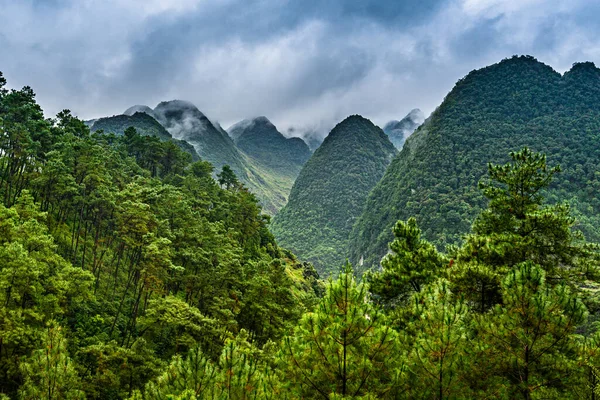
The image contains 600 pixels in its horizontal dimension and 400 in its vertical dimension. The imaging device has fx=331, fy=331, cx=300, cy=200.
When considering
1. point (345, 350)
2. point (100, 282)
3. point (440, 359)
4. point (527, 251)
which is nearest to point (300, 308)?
point (100, 282)

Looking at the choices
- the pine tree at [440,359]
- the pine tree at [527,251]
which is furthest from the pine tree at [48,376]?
the pine tree at [527,251]

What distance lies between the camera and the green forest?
7.24m

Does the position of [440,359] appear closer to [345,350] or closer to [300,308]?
[345,350]

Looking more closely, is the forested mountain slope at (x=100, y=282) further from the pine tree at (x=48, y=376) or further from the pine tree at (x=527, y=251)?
the pine tree at (x=527, y=251)

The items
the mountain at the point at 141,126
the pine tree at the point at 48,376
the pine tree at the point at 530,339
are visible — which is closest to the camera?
the pine tree at the point at 530,339

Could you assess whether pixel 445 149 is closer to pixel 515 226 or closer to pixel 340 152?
pixel 340 152

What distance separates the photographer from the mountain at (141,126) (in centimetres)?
11312

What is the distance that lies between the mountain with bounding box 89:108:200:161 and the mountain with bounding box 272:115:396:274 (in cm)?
5014

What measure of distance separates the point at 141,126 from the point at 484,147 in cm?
11493

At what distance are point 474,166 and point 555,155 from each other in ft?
60.9

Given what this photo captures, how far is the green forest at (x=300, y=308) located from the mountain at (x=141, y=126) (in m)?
82.7

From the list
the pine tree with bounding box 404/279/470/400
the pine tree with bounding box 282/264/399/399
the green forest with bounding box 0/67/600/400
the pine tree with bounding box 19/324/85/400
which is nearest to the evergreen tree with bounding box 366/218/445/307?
the green forest with bounding box 0/67/600/400

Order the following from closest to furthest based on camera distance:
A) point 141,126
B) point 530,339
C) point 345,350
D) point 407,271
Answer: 1. point 530,339
2. point 345,350
3. point 407,271
4. point 141,126

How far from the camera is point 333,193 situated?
15800 centimetres
